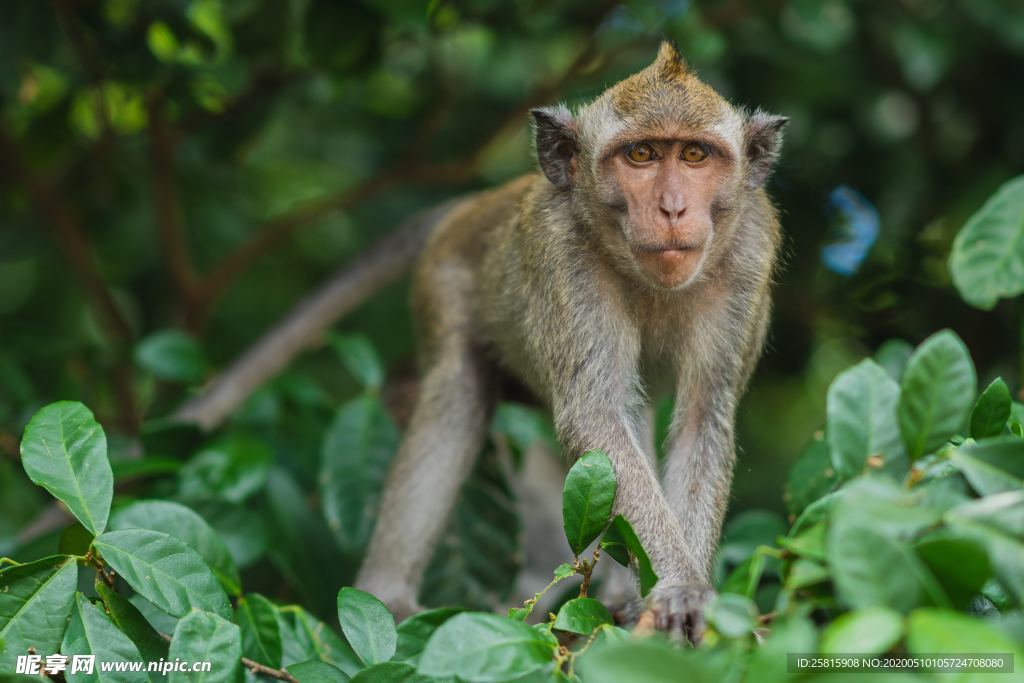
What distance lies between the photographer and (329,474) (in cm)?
498

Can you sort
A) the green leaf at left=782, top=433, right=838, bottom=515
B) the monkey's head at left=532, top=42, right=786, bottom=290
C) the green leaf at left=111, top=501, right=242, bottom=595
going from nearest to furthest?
1. the green leaf at left=111, top=501, right=242, bottom=595
2. the monkey's head at left=532, top=42, right=786, bottom=290
3. the green leaf at left=782, top=433, right=838, bottom=515

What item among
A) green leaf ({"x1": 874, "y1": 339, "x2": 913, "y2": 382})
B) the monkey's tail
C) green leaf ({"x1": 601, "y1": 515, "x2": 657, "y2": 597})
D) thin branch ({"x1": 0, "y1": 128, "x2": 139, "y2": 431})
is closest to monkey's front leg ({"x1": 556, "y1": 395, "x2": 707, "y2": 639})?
green leaf ({"x1": 601, "y1": 515, "x2": 657, "y2": 597})

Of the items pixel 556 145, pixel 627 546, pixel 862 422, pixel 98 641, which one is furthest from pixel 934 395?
pixel 556 145

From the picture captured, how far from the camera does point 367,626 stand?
2.91 m

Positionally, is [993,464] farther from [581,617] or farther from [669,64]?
[669,64]

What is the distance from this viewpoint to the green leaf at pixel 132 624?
285 cm

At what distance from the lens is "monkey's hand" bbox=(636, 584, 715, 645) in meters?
2.95

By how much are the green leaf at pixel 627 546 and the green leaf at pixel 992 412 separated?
920mm

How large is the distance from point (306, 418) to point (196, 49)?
1.96m

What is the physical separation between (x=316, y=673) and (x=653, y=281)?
185cm

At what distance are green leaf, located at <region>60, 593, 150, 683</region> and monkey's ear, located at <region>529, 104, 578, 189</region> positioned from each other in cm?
251

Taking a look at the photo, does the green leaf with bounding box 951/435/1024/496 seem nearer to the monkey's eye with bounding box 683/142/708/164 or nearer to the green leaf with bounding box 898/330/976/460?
the green leaf with bounding box 898/330/976/460

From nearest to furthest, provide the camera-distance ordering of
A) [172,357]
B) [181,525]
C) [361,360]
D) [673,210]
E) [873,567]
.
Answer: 1. [873,567]
2. [181,525]
3. [673,210]
4. [361,360]
5. [172,357]

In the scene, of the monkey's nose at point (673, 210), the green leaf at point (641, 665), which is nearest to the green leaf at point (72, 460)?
the green leaf at point (641, 665)
